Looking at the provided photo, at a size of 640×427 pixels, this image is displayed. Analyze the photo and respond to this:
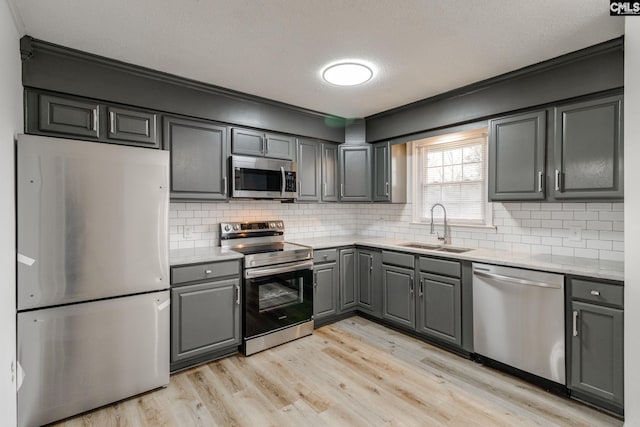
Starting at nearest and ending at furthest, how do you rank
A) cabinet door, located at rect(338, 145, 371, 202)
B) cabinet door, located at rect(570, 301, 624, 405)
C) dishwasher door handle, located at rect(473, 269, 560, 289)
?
cabinet door, located at rect(570, 301, 624, 405) → dishwasher door handle, located at rect(473, 269, 560, 289) → cabinet door, located at rect(338, 145, 371, 202)

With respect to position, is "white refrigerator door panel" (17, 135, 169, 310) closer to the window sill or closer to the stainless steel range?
the stainless steel range

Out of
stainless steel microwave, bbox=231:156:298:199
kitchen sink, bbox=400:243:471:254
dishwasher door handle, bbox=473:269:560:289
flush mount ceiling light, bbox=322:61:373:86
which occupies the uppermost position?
flush mount ceiling light, bbox=322:61:373:86

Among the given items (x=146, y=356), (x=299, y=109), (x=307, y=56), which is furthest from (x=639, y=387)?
(x=299, y=109)

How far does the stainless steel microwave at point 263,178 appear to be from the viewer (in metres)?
3.13

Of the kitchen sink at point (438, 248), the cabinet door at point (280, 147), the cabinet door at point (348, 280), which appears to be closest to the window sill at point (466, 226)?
the kitchen sink at point (438, 248)

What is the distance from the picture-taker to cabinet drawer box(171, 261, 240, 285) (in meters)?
2.58

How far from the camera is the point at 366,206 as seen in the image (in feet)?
15.0

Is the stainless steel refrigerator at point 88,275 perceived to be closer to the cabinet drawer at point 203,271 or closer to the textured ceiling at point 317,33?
the cabinet drawer at point 203,271

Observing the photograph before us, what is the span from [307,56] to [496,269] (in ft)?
7.21

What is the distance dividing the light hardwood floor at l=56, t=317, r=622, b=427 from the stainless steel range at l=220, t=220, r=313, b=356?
0.20 meters

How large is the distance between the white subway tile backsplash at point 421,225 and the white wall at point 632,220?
3.45ft

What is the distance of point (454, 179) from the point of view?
3648 mm

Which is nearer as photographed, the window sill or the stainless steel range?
the stainless steel range

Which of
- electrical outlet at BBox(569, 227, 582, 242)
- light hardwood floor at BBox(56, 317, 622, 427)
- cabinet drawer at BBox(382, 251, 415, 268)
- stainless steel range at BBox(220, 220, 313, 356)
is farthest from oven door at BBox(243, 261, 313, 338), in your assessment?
electrical outlet at BBox(569, 227, 582, 242)
